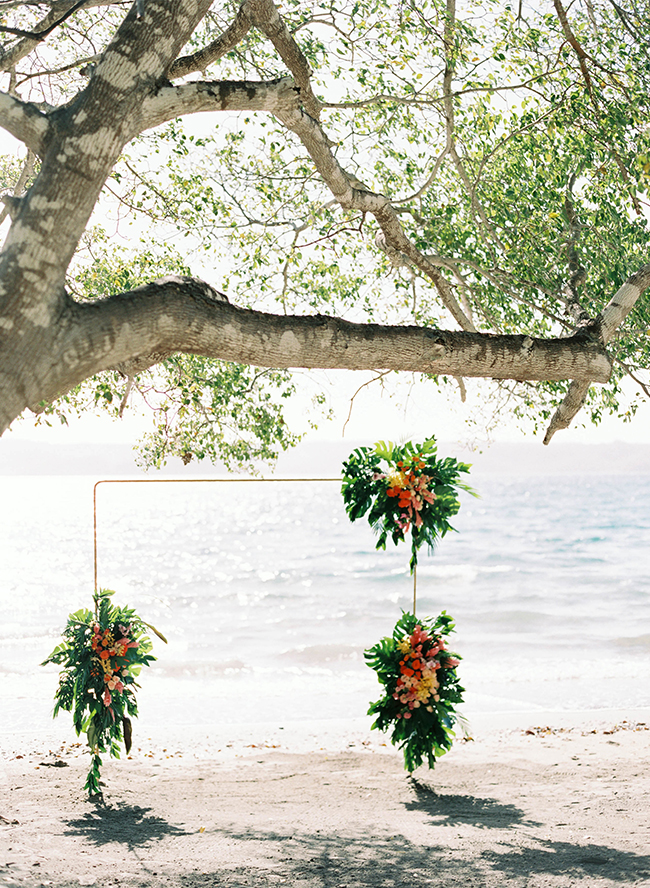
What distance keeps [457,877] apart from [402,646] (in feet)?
4.84

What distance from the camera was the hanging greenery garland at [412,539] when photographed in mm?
4609

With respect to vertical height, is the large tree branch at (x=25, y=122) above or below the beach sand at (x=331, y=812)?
above

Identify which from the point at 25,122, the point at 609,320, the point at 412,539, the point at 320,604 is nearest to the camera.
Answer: the point at 25,122

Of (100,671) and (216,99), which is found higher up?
(216,99)

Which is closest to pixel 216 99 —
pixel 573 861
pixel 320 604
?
pixel 573 861

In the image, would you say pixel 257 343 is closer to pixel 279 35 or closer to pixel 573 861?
pixel 279 35

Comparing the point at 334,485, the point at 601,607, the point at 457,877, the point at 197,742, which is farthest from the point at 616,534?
the point at 457,877

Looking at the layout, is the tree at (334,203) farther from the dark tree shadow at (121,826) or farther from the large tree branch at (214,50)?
the dark tree shadow at (121,826)

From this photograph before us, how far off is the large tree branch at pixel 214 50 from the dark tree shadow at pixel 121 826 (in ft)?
12.4

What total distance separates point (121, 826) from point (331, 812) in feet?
3.98

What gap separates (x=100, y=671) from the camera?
4.74 m

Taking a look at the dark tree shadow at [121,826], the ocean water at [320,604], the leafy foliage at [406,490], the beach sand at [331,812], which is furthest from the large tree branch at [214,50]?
the ocean water at [320,604]

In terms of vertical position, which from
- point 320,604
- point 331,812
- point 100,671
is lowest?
point 331,812

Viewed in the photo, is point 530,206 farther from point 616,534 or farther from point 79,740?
point 616,534
